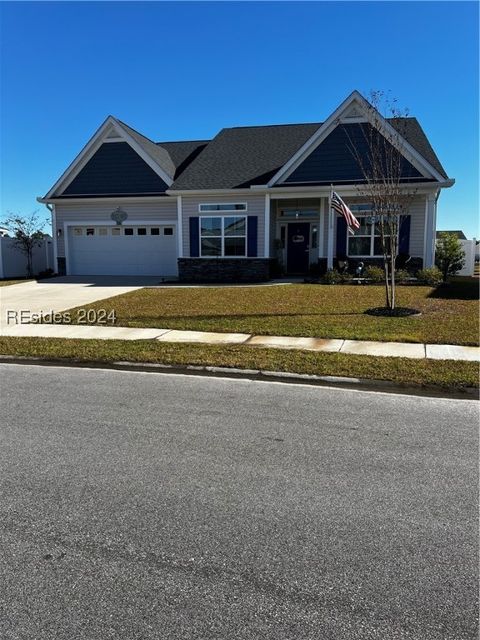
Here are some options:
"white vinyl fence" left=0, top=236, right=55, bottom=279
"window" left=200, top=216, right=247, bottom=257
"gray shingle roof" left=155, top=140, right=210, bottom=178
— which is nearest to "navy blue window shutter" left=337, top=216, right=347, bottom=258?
"window" left=200, top=216, right=247, bottom=257

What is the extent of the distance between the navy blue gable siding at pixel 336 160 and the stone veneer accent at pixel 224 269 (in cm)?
355

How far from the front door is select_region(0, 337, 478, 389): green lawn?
14.2 metres

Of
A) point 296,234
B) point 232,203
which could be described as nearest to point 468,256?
point 296,234

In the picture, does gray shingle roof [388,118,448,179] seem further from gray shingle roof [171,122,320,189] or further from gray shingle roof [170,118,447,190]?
gray shingle roof [171,122,320,189]

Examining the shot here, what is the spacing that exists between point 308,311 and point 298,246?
1058 centimetres

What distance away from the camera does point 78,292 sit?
17125mm

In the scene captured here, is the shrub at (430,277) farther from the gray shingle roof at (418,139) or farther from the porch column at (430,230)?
the gray shingle roof at (418,139)

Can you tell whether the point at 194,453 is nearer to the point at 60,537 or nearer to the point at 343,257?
the point at 60,537

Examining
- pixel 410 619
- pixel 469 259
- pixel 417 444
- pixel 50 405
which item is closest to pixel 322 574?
pixel 410 619

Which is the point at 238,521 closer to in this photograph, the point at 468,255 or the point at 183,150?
the point at 468,255

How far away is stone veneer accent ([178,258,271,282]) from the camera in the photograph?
20.3 m

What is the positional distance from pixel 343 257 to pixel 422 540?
57.5 ft

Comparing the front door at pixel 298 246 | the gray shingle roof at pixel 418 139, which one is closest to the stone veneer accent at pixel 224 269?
the front door at pixel 298 246

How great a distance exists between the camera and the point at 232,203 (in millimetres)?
20625
